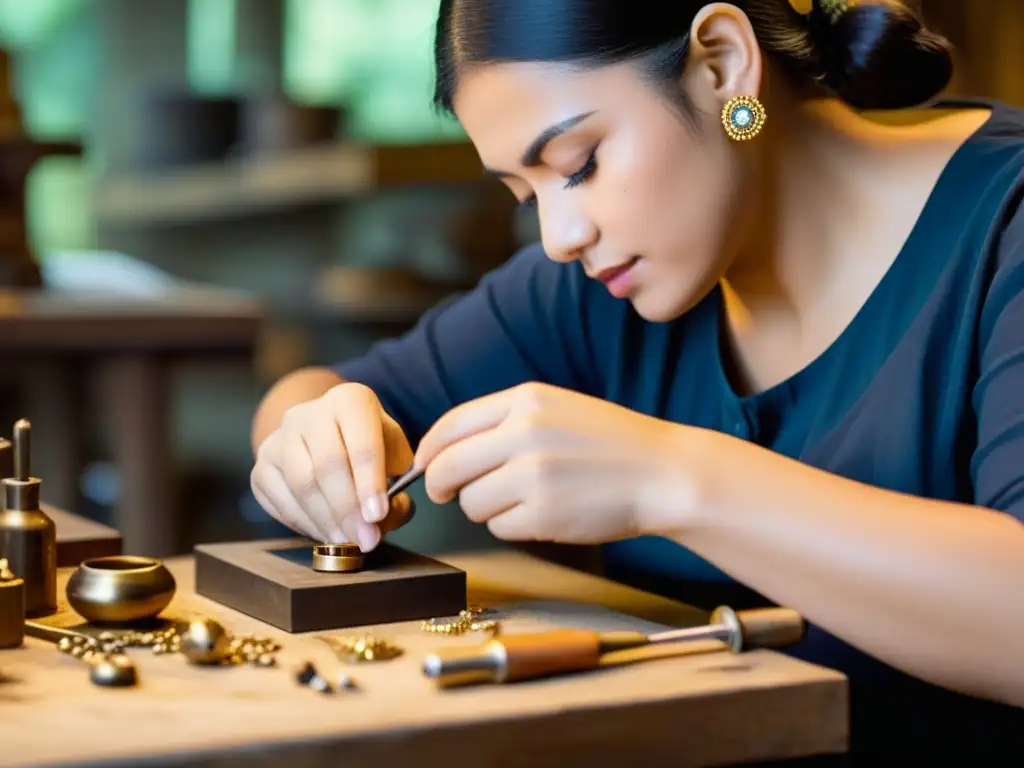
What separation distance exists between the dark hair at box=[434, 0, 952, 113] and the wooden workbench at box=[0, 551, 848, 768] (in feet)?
1.84

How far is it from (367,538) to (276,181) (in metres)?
3.33

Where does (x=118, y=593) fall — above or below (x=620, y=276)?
below

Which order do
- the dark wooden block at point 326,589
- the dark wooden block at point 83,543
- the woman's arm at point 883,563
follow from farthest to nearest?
the dark wooden block at point 83,543 < the dark wooden block at point 326,589 < the woman's arm at point 883,563

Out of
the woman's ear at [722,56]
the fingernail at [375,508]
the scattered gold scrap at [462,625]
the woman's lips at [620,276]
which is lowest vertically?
the scattered gold scrap at [462,625]

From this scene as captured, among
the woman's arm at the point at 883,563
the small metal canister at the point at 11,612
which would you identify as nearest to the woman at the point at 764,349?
the woman's arm at the point at 883,563

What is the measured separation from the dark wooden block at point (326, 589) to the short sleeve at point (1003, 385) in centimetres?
41

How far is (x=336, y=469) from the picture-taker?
1205 millimetres

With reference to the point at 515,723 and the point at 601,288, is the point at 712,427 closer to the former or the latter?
the point at 601,288

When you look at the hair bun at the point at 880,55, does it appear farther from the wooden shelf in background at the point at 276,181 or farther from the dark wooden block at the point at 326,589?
the wooden shelf in background at the point at 276,181

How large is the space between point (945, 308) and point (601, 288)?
1.44 feet

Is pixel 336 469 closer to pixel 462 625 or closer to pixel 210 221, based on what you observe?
pixel 462 625

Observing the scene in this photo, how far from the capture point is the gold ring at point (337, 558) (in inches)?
45.1

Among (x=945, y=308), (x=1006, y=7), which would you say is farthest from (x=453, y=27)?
(x=1006, y=7)

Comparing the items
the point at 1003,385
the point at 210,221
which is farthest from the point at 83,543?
the point at 210,221
